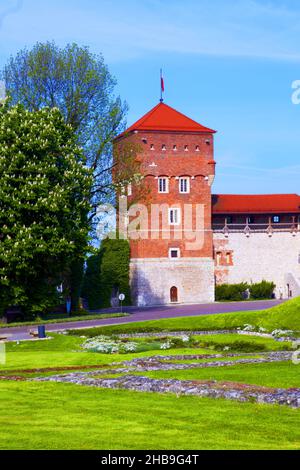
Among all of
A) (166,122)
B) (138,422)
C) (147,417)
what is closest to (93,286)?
(166,122)

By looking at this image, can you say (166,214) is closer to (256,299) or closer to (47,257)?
(256,299)

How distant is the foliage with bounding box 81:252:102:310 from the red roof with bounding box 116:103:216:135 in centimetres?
1220

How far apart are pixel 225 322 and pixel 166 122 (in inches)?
1340

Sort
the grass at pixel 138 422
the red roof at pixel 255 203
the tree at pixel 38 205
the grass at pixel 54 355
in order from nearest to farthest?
the grass at pixel 138 422
the grass at pixel 54 355
the tree at pixel 38 205
the red roof at pixel 255 203

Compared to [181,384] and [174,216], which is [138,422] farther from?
[174,216]

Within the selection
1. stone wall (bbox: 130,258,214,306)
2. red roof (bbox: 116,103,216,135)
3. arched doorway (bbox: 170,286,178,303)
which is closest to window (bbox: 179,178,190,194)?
red roof (bbox: 116,103,216,135)

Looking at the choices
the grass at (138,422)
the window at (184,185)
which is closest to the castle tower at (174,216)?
the window at (184,185)

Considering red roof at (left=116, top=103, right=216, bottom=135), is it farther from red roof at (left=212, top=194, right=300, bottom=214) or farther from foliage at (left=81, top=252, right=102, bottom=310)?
foliage at (left=81, top=252, right=102, bottom=310)

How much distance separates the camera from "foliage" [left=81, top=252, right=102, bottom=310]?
7675 centimetres

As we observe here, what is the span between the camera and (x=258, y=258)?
82812 millimetres

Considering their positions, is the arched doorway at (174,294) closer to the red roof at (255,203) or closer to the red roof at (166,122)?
→ the red roof at (255,203)

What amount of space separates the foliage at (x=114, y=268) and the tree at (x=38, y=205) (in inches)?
786

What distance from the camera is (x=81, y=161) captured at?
2224 inches

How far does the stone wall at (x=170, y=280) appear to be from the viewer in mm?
76125
